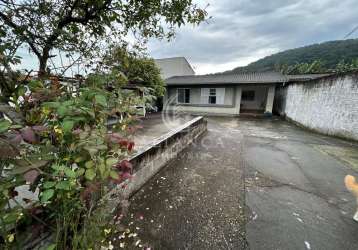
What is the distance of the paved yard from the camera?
1.79m

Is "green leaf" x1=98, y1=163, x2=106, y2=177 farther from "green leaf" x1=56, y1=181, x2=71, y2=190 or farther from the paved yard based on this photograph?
the paved yard

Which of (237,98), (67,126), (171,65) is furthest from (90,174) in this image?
(171,65)

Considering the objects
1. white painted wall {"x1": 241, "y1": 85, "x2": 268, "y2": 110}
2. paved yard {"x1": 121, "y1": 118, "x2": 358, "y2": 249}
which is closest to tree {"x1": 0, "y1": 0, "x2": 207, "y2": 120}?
paved yard {"x1": 121, "y1": 118, "x2": 358, "y2": 249}

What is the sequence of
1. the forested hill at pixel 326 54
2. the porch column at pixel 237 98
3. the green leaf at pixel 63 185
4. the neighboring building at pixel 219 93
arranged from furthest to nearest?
the forested hill at pixel 326 54 < the porch column at pixel 237 98 < the neighboring building at pixel 219 93 < the green leaf at pixel 63 185

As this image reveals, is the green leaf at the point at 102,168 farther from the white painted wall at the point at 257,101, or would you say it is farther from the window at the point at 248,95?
the window at the point at 248,95

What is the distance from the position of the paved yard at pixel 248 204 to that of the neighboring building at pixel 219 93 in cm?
864

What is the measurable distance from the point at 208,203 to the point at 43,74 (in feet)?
7.91

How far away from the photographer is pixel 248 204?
7.79 ft

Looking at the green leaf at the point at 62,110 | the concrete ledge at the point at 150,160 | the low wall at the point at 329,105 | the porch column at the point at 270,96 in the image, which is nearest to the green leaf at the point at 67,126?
the green leaf at the point at 62,110

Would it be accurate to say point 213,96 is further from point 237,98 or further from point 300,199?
point 300,199

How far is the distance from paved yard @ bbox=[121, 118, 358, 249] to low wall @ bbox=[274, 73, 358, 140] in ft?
7.20

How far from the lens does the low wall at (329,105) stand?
18.2ft

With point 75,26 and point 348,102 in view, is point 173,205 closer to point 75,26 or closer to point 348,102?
point 75,26

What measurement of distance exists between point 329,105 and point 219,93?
295 inches
